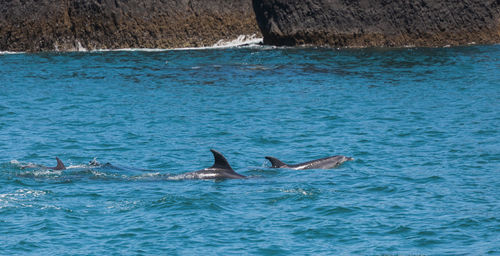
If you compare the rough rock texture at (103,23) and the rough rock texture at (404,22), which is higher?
the rough rock texture at (103,23)

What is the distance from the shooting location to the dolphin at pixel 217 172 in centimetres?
1641

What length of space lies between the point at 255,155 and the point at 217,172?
2611mm

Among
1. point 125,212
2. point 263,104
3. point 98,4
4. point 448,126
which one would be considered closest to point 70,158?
point 125,212

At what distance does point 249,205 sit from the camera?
47.1ft

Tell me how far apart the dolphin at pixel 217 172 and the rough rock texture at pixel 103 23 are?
85.0 ft

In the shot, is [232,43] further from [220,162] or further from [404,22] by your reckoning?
[220,162]

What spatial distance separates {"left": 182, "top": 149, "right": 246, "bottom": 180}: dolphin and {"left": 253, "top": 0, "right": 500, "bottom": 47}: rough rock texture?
2420cm

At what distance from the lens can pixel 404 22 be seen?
39062 mm

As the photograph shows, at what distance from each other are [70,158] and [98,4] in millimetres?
23541

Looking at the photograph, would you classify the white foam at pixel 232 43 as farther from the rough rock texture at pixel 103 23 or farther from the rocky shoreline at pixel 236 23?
the rough rock texture at pixel 103 23

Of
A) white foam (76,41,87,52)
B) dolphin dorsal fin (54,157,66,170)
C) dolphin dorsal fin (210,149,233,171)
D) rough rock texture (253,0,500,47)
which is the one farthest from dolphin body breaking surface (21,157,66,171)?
rough rock texture (253,0,500,47)

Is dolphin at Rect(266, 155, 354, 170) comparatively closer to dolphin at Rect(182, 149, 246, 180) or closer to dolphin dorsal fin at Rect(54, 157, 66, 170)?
dolphin at Rect(182, 149, 246, 180)

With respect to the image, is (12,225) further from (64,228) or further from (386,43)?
(386,43)

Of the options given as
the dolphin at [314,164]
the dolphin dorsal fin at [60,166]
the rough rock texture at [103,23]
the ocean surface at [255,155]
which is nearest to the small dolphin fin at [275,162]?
the dolphin at [314,164]
